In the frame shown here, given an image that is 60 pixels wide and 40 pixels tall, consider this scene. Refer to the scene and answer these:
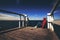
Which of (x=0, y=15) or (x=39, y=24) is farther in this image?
(x=39, y=24)

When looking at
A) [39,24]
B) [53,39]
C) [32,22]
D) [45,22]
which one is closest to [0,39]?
[53,39]

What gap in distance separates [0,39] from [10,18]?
3.00 m

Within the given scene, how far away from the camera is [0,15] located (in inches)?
174

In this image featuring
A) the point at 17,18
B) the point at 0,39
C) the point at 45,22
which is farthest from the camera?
the point at 45,22

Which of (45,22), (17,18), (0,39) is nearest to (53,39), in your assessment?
(0,39)

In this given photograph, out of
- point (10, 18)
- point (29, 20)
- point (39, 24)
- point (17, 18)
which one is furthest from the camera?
point (29, 20)

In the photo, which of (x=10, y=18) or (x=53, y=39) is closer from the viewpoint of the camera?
(x=53, y=39)

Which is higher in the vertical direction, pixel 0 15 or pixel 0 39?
pixel 0 15

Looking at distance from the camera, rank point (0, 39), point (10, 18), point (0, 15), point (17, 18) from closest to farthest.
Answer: point (0, 39) < point (0, 15) < point (10, 18) < point (17, 18)

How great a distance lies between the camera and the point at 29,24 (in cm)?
868

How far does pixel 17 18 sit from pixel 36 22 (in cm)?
226

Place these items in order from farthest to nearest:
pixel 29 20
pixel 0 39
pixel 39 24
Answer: pixel 29 20
pixel 39 24
pixel 0 39

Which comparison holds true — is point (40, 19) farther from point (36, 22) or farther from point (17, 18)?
point (17, 18)

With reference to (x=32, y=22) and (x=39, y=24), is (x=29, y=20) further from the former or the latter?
(x=39, y=24)
